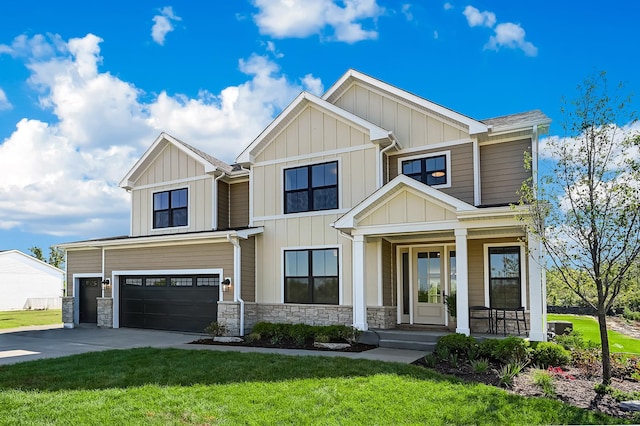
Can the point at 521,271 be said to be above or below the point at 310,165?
below

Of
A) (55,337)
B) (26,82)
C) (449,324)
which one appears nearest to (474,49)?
(449,324)

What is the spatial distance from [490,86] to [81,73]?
38.6 feet

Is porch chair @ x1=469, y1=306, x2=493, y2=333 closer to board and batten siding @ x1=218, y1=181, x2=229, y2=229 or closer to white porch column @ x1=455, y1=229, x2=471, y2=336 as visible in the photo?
white porch column @ x1=455, y1=229, x2=471, y2=336

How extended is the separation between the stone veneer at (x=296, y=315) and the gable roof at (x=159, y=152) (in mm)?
4887

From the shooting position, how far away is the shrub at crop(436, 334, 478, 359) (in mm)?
9797

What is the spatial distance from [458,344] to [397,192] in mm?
3782

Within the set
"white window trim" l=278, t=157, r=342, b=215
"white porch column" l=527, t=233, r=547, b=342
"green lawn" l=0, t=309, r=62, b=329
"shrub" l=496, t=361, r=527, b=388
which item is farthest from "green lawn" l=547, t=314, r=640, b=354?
"green lawn" l=0, t=309, r=62, b=329

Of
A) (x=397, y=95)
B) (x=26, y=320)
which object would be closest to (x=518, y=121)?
(x=397, y=95)

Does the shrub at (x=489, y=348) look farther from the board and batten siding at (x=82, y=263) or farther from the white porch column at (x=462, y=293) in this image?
the board and batten siding at (x=82, y=263)

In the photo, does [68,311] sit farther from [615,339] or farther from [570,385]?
[615,339]

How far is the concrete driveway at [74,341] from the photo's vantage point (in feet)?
36.4

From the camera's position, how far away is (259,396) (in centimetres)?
680

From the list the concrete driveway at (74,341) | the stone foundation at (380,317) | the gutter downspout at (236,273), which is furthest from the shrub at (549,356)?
the concrete driveway at (74,341)

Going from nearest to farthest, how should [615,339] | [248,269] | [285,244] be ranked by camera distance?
1. [615,339]
2. [285,244]
3. [248,269]
